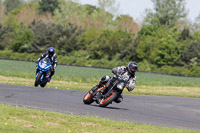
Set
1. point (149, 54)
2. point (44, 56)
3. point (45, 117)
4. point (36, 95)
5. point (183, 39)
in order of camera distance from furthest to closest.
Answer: point (183, 39)
point (149, 54)
point (44, 56)
point (36, 95)
point (45, 117)

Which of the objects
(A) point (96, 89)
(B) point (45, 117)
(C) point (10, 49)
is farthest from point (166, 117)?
(C) point (10, 49)

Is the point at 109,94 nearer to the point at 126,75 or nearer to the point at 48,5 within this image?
the point at 126,75

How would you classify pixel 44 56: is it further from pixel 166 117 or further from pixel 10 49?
pixel 10 49

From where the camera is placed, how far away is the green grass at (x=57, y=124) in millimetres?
9419

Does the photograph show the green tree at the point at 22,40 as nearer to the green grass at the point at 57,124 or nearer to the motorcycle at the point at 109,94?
the motorcycle at the point at 109,94

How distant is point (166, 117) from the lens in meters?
13.7

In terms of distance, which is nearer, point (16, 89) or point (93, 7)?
point (16, 89)

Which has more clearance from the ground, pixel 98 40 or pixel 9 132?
pixel 98 40

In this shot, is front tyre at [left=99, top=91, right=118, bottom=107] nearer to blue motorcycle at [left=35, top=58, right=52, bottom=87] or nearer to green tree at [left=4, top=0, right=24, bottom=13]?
blue motorcycle at [left=35, top=58, right=52, bottom=87]

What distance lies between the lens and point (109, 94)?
14.4 meters

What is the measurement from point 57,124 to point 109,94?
4400 mm

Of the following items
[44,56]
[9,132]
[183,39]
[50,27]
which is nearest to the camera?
[9,132]

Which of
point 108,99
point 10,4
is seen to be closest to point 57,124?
point 108,99

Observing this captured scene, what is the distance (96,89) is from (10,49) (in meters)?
60.1
